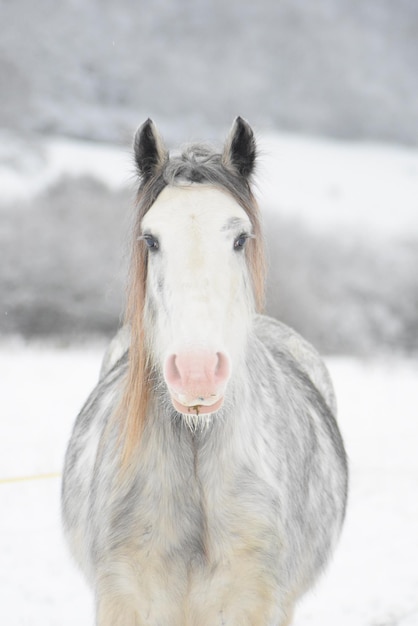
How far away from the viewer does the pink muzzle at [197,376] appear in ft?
4.90

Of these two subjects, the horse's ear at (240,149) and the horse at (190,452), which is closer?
the horse at (190,452)

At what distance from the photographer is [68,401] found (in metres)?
7.06

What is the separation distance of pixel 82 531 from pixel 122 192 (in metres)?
11.2

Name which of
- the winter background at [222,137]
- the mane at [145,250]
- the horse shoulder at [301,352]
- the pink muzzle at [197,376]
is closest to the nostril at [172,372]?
the pink muzzle at [197,376]

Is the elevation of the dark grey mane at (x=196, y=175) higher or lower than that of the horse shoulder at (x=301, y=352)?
higher

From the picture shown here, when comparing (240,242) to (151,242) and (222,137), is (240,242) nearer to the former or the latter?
(151,242)

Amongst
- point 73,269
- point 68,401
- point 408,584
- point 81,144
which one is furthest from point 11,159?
point 408,584

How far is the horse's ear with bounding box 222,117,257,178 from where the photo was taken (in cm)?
192

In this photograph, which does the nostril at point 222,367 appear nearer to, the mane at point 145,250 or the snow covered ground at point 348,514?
the mane at point 145,250

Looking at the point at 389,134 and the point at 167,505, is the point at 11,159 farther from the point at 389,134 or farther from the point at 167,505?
the point at 167,505

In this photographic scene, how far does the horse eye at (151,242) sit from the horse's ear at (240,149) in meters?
0.34

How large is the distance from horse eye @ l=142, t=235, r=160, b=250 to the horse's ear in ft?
1.11

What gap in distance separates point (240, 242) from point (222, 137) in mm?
8675

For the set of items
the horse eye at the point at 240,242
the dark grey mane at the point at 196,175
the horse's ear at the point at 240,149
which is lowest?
the horse eye at the point at 240,242
